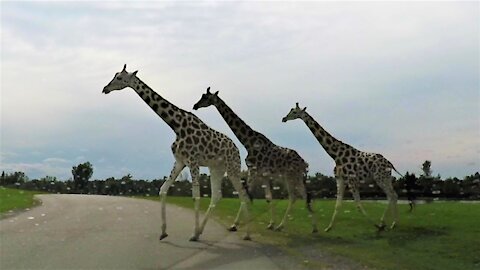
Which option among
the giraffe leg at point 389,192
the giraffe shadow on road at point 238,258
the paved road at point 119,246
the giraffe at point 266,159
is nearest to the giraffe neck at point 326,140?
the giraffe at point 266,159

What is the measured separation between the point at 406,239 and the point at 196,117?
5.90 metres

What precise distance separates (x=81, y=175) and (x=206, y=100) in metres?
39.9

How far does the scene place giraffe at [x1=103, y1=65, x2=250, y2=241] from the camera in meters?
15.1

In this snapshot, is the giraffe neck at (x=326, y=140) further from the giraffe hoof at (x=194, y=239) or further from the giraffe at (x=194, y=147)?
the giraffe hoof at (x=194, y=239)

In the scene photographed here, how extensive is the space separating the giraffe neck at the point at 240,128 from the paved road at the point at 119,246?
2512 millimetres

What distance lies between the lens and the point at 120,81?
15766 millimetres

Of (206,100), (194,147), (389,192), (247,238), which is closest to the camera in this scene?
(247,238)

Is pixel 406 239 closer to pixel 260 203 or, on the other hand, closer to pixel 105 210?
pixel 105 210

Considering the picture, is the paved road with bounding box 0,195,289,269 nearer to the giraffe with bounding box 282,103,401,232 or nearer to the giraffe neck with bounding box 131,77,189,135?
the giraffe neck with bounding box 131,77,189,135

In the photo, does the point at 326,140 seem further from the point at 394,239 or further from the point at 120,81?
the point at 120,81

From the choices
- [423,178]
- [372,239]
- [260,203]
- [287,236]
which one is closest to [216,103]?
[287,236]

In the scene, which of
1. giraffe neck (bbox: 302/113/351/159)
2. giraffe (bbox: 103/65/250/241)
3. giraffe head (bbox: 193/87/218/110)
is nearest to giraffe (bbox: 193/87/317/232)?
giraffe head (bbox: 193/87/218/110)

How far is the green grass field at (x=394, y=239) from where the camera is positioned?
11828mm

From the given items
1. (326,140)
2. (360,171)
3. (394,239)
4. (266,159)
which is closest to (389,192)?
(360,171)
